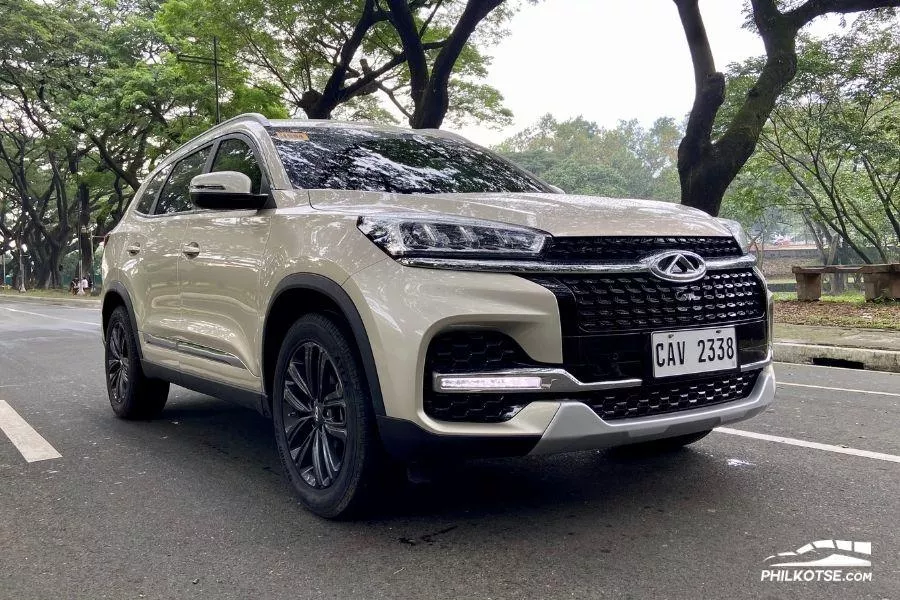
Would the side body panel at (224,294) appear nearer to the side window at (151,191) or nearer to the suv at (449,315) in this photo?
the suv at (449,315)

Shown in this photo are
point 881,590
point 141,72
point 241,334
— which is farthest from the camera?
point 141,72

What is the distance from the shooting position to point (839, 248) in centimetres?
4112

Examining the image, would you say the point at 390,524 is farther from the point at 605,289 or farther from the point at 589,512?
the point at 605,289

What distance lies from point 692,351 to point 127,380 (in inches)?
146

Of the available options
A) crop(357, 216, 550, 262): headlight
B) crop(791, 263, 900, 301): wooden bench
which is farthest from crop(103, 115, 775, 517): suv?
crop(791, 263, 900, 301): wooden bench

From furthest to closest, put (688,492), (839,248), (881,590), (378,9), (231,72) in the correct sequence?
(839,248), (231,72), (378,9), (688,492), (881,590)

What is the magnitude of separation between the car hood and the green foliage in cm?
6056

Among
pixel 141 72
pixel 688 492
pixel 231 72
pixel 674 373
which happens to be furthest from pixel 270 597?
pixel 141 72

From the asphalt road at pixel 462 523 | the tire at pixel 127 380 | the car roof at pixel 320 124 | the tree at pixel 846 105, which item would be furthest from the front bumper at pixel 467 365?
the tree at pixel 846 105

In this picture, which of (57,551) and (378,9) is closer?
(57,551)

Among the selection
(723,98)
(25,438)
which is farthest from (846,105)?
(25,438)

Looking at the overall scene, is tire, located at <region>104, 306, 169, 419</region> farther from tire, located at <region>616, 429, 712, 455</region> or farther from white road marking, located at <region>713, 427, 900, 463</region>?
white road marking, located at <region>713, 427, 900, 463</region>

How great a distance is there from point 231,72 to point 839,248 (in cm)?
3220

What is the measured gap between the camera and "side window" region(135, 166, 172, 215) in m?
5.12
